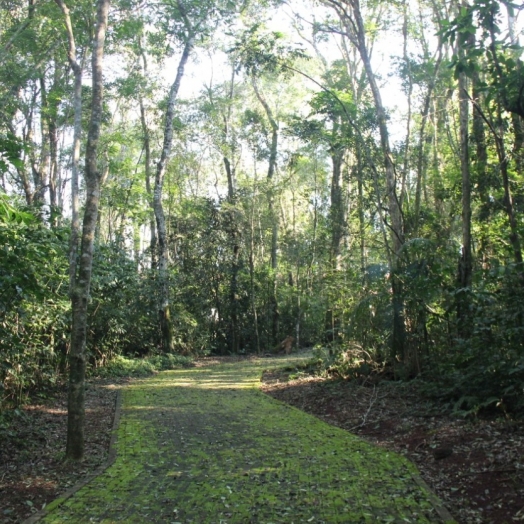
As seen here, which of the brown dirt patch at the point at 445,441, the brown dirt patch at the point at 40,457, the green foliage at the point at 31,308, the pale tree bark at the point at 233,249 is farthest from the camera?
the pale tree bark at the point at 233,249

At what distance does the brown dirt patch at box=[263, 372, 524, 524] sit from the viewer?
4.50m

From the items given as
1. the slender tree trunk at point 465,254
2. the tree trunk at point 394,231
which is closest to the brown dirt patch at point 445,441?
the tree trunk at point 394,231

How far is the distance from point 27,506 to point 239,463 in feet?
7.55

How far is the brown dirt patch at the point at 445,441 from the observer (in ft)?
14.8

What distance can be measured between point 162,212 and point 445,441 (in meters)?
14.0

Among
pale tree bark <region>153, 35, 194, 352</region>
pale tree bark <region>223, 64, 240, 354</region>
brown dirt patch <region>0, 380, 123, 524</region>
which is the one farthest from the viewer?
pale tree bark <region>223, 64, 240, 354</region>

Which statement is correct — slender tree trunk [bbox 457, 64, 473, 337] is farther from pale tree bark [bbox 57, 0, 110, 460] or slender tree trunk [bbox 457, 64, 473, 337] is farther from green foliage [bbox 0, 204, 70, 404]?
green foliage [bbox 0, 204, 70, 404]

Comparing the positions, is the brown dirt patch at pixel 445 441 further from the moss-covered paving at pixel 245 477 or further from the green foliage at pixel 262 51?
the green foliage at pixel 262 51

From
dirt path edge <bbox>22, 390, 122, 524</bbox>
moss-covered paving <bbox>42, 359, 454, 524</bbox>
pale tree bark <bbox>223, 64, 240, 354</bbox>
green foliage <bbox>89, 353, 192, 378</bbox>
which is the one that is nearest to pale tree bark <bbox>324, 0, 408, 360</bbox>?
moss-covered paving <bbox>42, 359, 454, 524</bbox>

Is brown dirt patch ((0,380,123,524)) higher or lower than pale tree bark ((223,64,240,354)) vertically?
lower

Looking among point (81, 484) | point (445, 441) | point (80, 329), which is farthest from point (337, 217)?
point (81, 484)

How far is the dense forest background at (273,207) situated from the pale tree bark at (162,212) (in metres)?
0.08

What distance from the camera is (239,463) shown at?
5.97 m

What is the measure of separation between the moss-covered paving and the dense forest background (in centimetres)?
Result: 168
